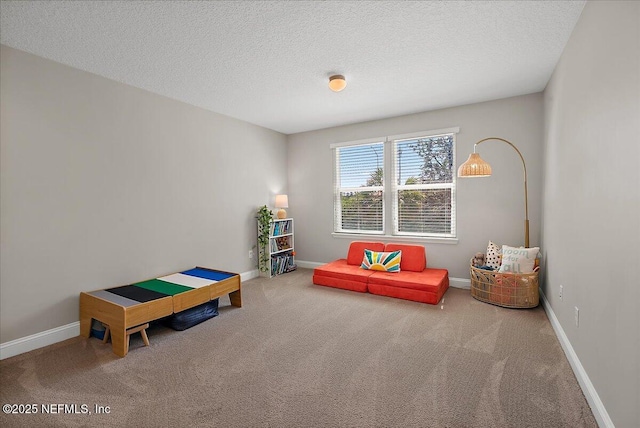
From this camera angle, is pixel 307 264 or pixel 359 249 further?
pixel 307 264

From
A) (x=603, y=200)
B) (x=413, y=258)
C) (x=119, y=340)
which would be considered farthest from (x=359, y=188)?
(x=119, y=340)

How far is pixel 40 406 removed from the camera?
1.94m

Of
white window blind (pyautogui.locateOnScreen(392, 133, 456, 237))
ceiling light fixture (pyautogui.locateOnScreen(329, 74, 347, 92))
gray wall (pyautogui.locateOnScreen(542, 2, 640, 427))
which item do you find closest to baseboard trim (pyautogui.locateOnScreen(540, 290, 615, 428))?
gray wall (pyautogui.locateOnScreen(542, 2, 640, 427))

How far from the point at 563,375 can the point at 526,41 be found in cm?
264

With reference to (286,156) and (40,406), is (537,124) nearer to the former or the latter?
(286,156)

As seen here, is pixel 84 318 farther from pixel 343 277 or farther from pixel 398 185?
pixel 398 185

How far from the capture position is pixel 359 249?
16.0ft

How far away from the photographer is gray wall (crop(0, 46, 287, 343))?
102 inches

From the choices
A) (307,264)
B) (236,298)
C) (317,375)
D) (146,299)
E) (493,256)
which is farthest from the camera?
(307,264)

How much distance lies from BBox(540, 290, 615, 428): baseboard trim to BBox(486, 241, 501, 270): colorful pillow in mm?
951

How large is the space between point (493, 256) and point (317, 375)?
286 centimetres

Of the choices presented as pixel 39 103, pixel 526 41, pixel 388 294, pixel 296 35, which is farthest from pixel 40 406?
pixel 526 41

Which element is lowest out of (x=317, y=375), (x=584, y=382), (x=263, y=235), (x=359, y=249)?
(x=317, y=375)

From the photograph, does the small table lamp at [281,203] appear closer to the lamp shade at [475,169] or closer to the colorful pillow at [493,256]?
the lamp shade at [475,169]
